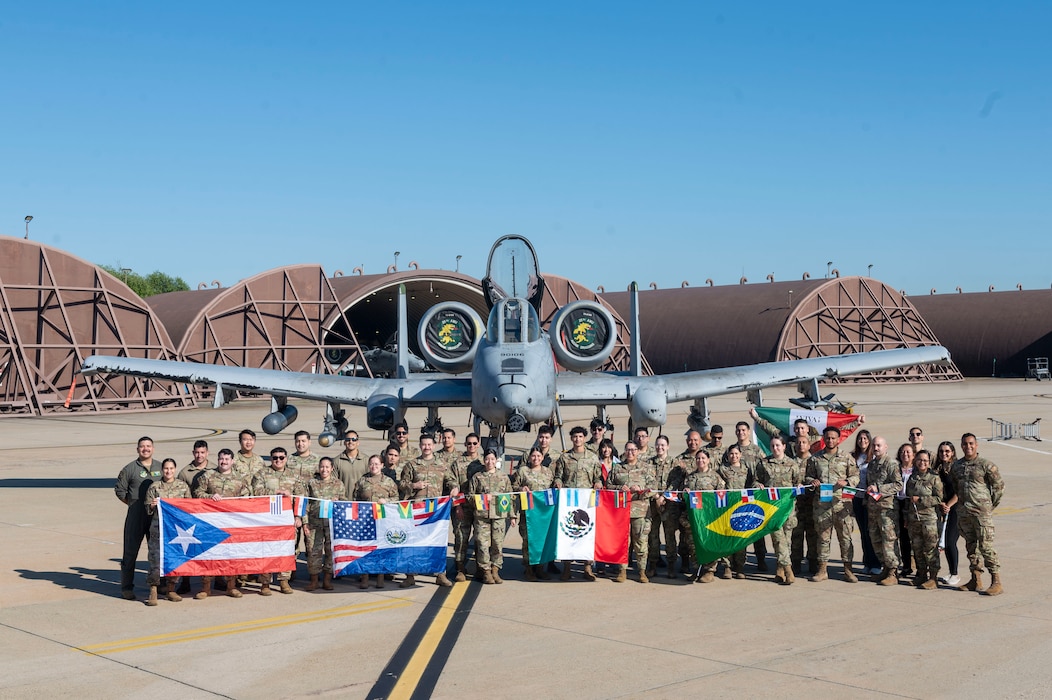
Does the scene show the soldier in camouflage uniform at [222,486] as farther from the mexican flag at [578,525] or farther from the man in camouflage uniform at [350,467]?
the mexican flag at [578,525]

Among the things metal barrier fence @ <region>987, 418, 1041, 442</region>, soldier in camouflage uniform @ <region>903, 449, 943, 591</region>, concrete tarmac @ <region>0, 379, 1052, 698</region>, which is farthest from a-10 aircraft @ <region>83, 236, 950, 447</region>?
metal barrier fence @ <region>987, 418, 1041, 442</region>

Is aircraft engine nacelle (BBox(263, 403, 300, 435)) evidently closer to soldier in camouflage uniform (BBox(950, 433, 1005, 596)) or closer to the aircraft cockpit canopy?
the aircraft cockpit canopy

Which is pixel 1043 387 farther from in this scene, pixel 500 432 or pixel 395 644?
pixel 395 644

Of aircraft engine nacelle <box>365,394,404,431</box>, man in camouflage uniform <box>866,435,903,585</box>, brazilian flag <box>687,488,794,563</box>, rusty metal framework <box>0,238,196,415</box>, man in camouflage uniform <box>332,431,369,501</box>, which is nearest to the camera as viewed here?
man in camouflage uniform <box>866,435,903,585</box>

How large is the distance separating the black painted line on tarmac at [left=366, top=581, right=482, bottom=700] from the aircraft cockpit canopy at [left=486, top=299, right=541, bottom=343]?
781 centimetres

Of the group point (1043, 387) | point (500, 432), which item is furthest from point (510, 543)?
point (1043, 387)

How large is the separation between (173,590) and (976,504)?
337 inches

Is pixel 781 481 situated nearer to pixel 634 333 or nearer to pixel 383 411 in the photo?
pixel 383 411

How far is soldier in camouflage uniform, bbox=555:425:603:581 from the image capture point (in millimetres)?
12531

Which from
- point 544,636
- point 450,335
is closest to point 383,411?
point 450,335

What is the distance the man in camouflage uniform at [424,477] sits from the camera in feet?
40.1

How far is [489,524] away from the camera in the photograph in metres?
11.9

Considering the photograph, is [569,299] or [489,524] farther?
[569,299]

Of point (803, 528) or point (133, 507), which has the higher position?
point (133, 507)
